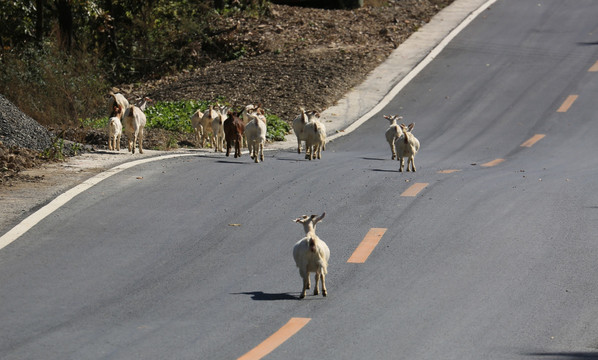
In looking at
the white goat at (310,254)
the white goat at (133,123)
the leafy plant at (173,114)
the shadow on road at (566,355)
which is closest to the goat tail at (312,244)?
the white goat at (310,254)

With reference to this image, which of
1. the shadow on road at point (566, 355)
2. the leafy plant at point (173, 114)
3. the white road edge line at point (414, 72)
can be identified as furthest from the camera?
the white road edge line at point (414, 72)

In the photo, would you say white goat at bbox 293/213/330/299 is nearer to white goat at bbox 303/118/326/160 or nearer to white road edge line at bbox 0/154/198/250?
white road edge line at bbox 0/154/198/250

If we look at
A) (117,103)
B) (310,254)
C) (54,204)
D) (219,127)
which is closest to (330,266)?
(310,254)

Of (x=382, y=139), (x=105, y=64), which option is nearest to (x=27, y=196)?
(x=382, y=139)

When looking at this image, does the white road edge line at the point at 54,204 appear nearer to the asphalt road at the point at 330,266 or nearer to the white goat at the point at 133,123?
the asphalt road at the point at 330,266

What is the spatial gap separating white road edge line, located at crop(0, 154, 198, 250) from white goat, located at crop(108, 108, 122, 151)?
1.44 meters

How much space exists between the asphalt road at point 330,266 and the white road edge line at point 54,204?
202mm

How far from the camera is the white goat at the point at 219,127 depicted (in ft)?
81.9

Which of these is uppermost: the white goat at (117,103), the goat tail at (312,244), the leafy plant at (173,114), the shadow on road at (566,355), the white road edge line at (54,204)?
the white goat at (117,103)

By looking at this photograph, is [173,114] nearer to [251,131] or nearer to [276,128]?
[276,128]

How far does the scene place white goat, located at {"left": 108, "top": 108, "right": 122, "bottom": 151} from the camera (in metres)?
23.3

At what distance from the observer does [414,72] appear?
3900 cm

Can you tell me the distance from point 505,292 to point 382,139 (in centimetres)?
1673

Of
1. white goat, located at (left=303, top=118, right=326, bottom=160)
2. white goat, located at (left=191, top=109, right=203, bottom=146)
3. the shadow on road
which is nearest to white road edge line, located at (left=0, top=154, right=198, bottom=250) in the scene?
white goat, located at (left=303, top=118, right=326, bottom=160)
